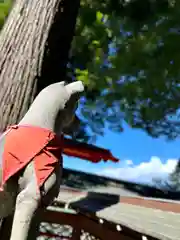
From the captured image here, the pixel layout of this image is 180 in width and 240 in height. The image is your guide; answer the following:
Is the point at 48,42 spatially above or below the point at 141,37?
below

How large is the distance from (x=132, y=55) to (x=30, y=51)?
5.85 metres

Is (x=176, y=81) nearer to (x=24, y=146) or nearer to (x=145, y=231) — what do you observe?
(x=145, y=231)

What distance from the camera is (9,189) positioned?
1493 millimetres

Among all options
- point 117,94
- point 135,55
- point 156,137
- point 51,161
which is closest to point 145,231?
point 51,161

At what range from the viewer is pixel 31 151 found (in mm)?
1511

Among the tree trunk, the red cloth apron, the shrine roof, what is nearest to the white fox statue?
the red cloth apron

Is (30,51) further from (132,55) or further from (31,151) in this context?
(132,55)

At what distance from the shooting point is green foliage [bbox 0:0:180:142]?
7.79 meters

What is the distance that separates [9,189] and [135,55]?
677 cm

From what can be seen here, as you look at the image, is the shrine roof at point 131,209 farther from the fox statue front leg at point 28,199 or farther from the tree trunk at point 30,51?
the tree trunk at point 30,51

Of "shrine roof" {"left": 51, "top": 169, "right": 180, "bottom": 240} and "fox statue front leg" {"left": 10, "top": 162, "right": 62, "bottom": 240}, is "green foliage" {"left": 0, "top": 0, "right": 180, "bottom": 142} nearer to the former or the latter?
"shrine roof" {"left": 51, "top": 169, "right": 180, "bottom": 240}

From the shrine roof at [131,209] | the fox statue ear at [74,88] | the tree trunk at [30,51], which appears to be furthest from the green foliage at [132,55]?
the fox statue ear at [74,88]

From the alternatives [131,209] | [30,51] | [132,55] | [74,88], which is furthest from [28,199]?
[132,55]

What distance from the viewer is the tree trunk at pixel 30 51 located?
220 centimetres
